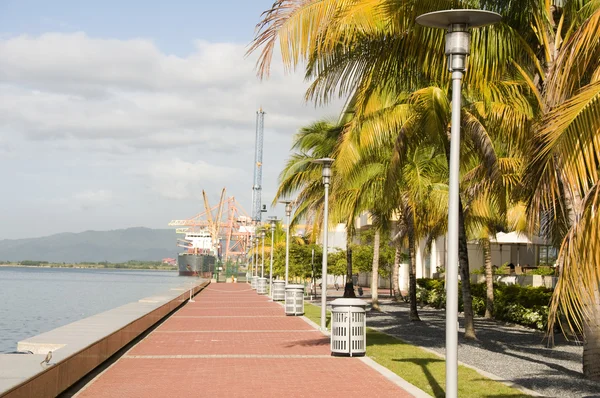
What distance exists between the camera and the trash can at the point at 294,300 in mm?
27317

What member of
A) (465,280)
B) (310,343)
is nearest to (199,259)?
(465,280)

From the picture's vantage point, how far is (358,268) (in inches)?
1796

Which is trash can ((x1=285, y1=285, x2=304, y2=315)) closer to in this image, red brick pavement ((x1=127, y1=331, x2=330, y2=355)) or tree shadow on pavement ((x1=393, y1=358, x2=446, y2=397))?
red brick pavement ((x1=127, y1=331, x2=330, y2=355))

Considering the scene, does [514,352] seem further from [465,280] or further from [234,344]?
[234,344]

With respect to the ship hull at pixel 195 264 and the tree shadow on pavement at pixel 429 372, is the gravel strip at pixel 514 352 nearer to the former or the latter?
the tree shadow on pavement at pixel 429 372

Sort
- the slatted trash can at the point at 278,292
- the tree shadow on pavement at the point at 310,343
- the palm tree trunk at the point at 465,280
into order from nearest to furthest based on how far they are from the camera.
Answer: the tree shadow on pavement at the point at 310,343, the palm tree trunk at the point at 465,280, the slatted trash can at the point at 278,292

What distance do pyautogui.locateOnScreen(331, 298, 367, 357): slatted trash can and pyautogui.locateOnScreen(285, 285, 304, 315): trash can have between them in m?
11.8

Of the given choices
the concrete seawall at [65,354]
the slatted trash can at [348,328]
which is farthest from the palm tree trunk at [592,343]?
the concrete seawall at [65,354]

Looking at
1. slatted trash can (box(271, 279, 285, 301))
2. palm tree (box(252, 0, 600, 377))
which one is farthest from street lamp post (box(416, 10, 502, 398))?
slatted trash can (box(271, 279, 285, 301))

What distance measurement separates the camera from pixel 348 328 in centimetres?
1542

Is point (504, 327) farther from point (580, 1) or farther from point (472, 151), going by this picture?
point (580, 1)

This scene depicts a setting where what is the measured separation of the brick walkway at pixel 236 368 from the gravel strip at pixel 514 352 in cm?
214

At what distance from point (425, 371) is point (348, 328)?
2321 mm

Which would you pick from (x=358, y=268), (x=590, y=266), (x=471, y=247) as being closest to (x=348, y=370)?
(x=590, y=266)
